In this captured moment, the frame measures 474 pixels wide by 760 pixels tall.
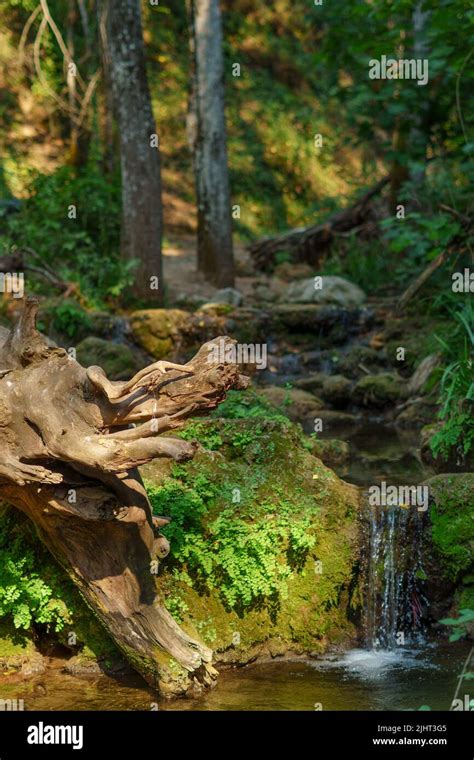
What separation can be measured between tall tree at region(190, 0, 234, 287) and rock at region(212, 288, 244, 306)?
1.19m

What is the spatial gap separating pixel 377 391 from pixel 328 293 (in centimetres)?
324

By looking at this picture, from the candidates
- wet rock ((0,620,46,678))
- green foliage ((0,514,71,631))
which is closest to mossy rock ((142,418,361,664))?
green foliage ((0,514,71,631))

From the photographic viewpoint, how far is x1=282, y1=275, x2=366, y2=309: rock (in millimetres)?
15148

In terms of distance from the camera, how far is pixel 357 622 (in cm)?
720

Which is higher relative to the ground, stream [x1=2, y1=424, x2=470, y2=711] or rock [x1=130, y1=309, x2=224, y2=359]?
rock [x1=130, y1=309, x2=224, y2=359]

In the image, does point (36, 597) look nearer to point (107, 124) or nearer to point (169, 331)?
point (169, 331)

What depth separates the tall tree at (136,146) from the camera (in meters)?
13.8

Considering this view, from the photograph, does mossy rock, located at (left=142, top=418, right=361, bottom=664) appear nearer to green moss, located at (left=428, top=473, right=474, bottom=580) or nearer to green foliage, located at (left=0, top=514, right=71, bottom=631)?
green moss, located at (left=428, top=473, right=474, bottom=580)

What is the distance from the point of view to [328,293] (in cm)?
1523

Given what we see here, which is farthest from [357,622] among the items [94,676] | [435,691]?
[94,676]

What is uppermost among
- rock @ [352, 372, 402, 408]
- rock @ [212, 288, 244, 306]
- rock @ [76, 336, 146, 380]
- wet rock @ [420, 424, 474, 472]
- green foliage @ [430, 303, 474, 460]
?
rock @ [212, 288, 244, 306]

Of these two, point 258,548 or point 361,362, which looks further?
point 361,362

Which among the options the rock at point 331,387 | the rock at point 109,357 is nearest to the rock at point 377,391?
the rock at point 331,387

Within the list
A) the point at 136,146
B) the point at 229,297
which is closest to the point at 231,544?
the point at 229,297
